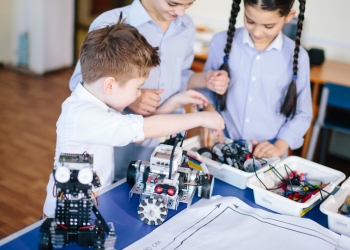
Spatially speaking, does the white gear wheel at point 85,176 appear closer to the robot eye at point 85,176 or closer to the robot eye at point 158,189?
the robot eye at point 85,176

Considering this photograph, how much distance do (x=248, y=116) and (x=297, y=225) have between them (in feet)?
1.91

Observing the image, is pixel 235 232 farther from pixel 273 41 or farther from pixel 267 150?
pixel 273 41

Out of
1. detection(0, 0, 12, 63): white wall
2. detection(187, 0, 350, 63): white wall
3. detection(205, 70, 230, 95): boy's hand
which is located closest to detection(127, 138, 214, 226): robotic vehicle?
detection(205, 70, 230, 95): boy's hand

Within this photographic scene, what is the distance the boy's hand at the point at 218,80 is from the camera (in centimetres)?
144

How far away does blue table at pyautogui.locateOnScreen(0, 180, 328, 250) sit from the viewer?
3.09 feet

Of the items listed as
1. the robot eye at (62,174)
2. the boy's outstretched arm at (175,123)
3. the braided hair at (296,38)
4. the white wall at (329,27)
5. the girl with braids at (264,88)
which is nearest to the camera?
the robot eye at (62,174)

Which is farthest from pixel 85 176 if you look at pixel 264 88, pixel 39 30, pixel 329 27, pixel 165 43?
pixel 39 30

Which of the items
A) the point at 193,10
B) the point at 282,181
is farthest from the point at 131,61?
the point at 193,10

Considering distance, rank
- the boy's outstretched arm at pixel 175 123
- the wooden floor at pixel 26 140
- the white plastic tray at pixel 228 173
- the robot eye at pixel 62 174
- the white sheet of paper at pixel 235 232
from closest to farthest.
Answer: the robot eye at pixel 62 174
the white sheet of paper at pixel 235 232
the boy's outstretched arm at pixel 175 123
the white plastic tray at pixel 228 173
the wooden floor at pixel 26 140

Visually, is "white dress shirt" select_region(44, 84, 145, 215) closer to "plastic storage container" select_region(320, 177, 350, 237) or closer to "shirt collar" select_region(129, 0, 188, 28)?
"shirt collar" select_region(129, 0, 188, 28)

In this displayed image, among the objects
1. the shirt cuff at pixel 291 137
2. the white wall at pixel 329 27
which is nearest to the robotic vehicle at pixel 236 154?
the shirt cuff at pixel 291 137

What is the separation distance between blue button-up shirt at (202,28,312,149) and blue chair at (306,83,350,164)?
1.01 m

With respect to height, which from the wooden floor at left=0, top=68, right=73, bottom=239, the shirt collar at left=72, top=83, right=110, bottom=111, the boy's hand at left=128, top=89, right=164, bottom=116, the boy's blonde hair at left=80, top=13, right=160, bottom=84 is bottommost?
the wooden floor at left=0, top=68, right=73, bottom=239

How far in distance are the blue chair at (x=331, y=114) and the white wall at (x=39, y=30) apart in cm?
286
